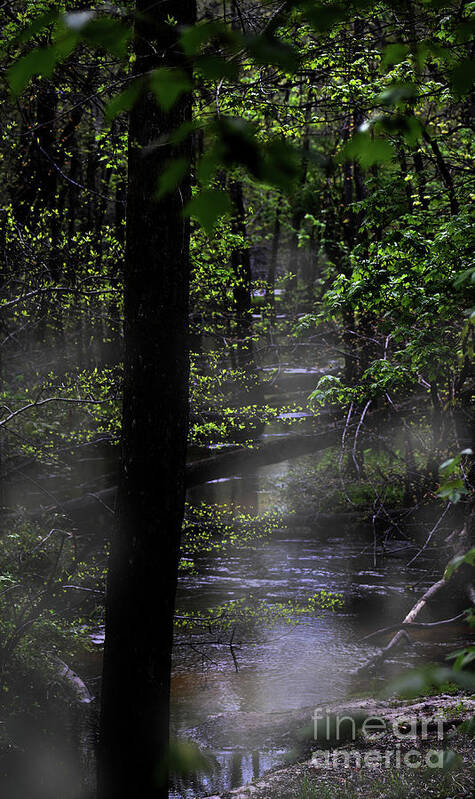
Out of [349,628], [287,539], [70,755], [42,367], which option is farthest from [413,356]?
[287,539]

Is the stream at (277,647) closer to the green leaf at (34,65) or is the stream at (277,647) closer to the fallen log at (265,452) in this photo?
the fallen log at (265,452)

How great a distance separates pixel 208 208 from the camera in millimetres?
1581

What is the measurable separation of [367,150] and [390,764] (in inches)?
240

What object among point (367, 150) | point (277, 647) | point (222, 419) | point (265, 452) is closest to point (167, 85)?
point (367, 150)

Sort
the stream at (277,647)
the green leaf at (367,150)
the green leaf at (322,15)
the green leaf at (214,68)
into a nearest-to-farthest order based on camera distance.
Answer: the green leaf at (214,68) < the green leaf at (322,15) < the green leaf at (367,150) < the stream at (277,647)

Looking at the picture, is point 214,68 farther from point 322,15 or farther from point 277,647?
point 277,647

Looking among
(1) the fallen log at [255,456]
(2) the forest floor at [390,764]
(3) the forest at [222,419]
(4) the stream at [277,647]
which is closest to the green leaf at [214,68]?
(3) the forest at [222,419]

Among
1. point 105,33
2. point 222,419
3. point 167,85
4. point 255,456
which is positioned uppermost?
point 105,33

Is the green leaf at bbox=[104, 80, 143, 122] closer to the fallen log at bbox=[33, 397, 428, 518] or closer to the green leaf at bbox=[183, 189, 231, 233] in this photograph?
the green leaf at bbox=[183, 189, 231, 233]

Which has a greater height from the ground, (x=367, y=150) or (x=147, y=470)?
(x=367, y=150)

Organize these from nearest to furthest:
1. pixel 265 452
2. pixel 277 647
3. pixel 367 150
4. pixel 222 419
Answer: pixel 367 150, pixel 277 647, pixel 222 419, pixel 265 452

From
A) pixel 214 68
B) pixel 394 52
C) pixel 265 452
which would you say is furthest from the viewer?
pixel 265 452

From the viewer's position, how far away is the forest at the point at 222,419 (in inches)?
89.5

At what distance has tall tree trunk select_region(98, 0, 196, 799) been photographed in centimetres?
486
